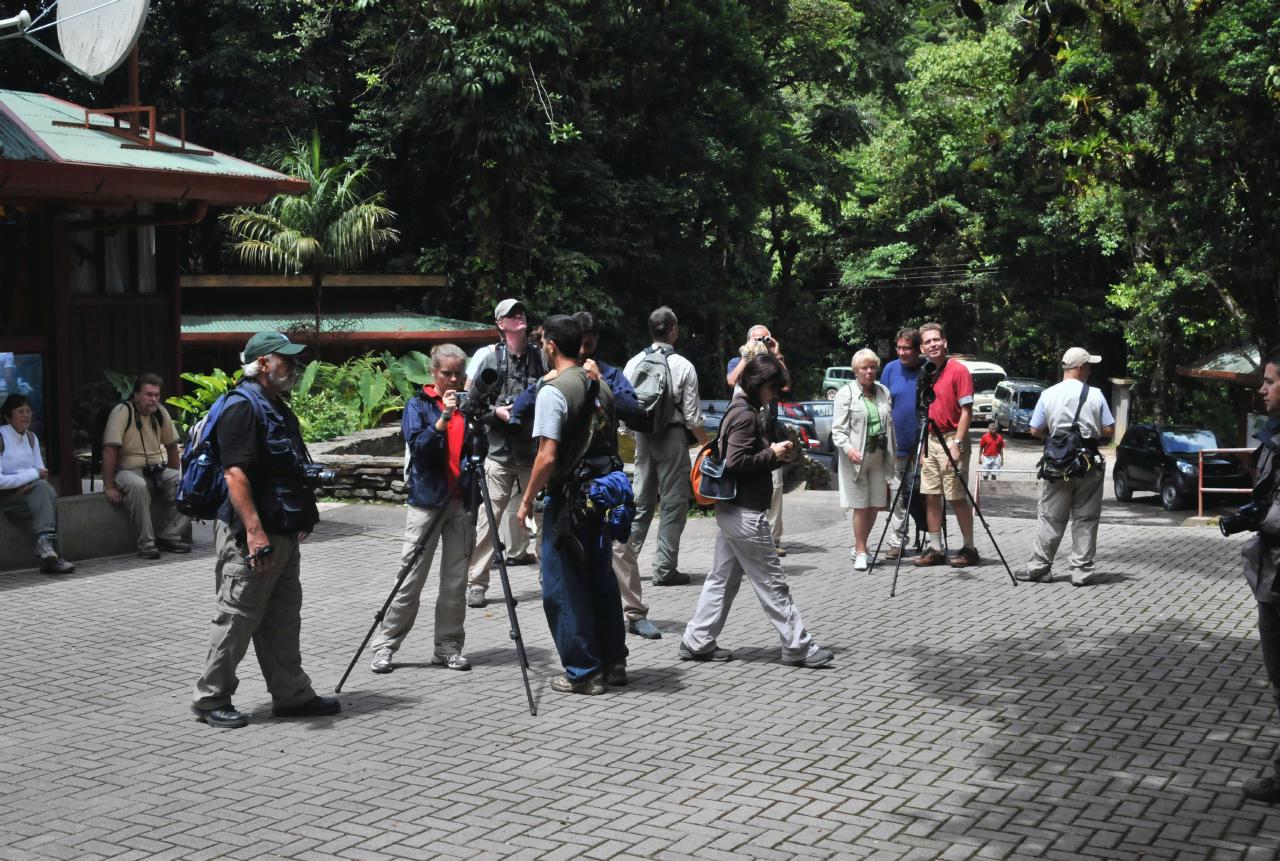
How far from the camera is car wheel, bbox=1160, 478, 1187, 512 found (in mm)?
21875

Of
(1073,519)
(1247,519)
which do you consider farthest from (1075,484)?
(1247,519)

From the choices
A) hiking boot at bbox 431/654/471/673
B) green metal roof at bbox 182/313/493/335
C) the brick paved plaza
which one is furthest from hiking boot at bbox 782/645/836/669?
green metal roof at bbox 182/313/493/335

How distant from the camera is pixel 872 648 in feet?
27.8

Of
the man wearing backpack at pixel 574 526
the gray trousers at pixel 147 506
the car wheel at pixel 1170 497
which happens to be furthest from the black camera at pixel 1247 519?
the car wheel at pixel 1170 497

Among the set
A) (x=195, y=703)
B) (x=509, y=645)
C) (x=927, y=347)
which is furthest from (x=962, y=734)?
(x=927, y=347)

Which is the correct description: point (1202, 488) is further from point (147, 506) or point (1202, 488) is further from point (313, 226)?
point (313, 226)

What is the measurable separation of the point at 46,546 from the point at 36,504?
34 cm

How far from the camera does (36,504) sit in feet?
35.6

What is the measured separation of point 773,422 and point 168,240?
960cm

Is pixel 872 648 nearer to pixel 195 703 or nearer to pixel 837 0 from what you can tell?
pixel 195 703

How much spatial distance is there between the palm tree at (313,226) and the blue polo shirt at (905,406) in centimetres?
1601

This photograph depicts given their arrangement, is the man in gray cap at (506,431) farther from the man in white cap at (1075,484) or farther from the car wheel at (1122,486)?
the car wheel at (1122,486)

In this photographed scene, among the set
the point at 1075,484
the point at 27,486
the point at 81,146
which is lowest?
the point at 27,486

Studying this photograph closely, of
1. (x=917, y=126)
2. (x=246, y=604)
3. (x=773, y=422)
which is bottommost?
(x=246, y=604)
